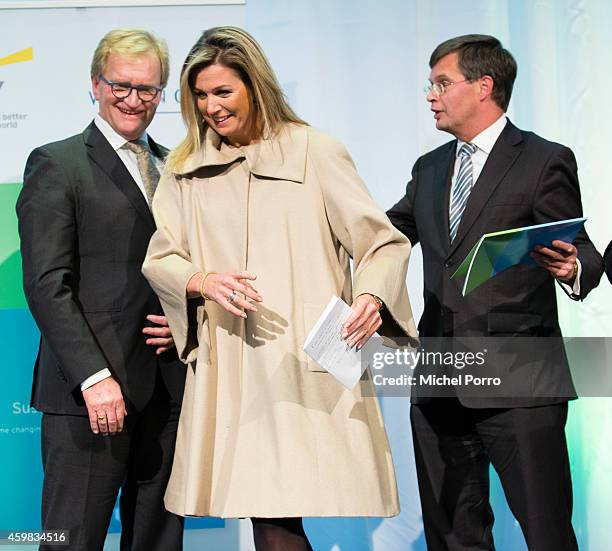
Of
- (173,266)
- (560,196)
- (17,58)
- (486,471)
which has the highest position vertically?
(17,58)

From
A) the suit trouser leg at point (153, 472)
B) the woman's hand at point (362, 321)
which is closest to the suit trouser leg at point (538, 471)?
the woman's hand at point (362, 321)

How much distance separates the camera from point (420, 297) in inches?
168

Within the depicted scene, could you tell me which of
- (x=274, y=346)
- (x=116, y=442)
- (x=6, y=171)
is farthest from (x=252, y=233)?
(x=6, y=171)

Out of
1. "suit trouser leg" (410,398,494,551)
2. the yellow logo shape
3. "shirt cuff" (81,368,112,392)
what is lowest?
"suit trouser leg" (410,398,494,551)

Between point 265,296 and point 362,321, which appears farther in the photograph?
point 265,296

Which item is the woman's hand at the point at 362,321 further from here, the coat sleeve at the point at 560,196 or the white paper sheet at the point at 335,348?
the coat sleeve at the point at 560,196

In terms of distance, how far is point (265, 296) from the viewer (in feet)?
8.45

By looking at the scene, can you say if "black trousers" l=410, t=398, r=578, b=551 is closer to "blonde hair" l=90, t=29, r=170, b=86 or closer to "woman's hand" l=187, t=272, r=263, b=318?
"woman's hand" l=187, t=272, r=263, b=318

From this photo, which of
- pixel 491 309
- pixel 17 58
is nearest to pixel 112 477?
pixel 491 309

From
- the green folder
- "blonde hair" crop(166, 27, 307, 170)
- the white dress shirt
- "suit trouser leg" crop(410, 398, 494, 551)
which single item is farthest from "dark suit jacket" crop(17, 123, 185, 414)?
the white dress shirt

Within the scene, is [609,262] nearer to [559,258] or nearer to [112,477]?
[559,258]

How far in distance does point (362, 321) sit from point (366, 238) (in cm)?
29

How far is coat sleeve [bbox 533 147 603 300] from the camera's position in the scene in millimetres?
2992

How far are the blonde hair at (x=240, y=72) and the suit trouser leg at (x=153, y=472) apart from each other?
0.79 meters
